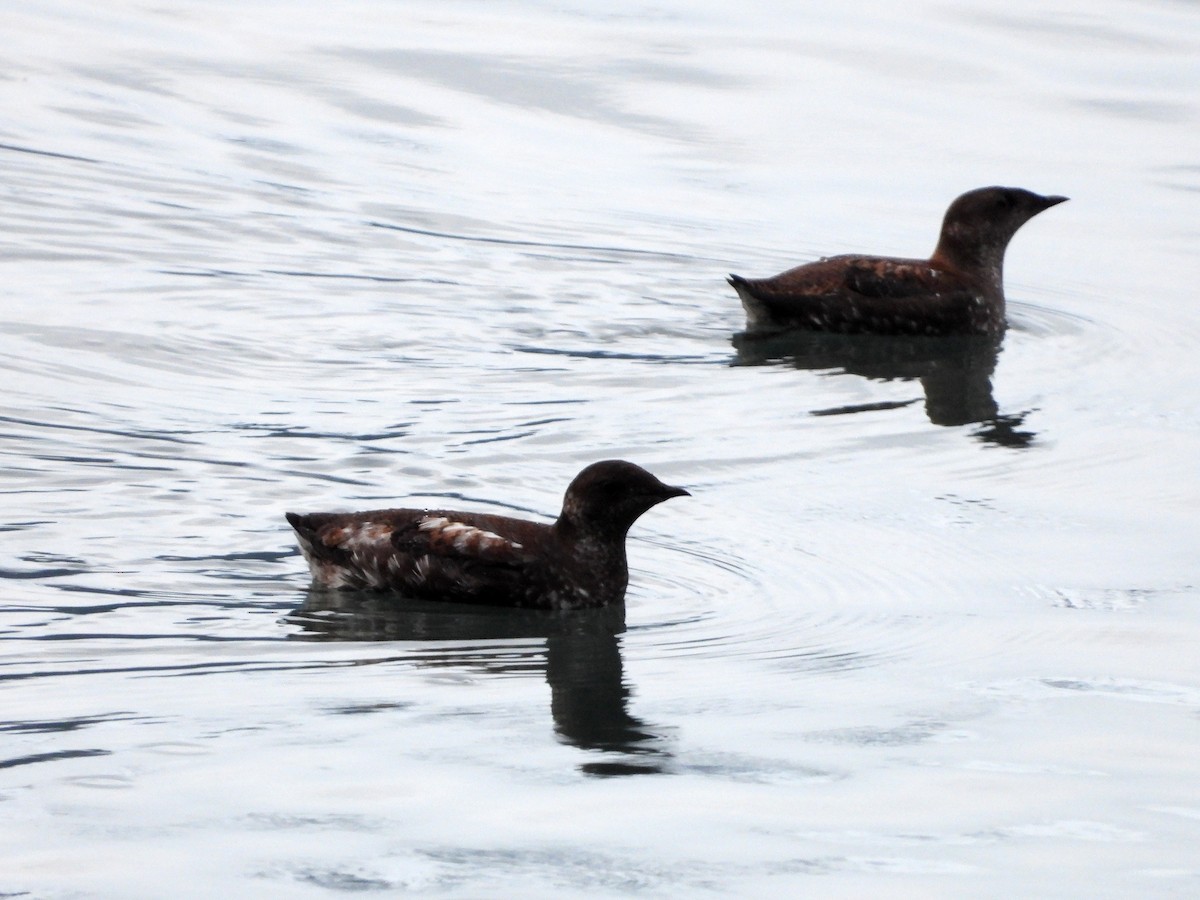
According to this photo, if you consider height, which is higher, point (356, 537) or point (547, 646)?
point (356, 537)

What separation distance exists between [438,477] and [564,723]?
3445 mm

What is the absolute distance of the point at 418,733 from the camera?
7148mm

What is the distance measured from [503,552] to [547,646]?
0.69 m

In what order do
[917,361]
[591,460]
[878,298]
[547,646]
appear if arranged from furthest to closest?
[878,298] → [917,361] → [591,460] → [547,646]

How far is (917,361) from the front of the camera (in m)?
14.3

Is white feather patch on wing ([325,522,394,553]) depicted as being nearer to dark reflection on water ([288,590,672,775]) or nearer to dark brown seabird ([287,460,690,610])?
dark brown seabird ([287,460,690,610])

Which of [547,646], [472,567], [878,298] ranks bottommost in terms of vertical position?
[547,646]

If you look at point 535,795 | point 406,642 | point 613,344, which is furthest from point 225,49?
point 535,795

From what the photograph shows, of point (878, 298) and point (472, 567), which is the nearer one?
point (472, 567)

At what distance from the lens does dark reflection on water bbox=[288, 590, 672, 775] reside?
23.7 ft

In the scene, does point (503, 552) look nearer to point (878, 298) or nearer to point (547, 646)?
point (547, 646)

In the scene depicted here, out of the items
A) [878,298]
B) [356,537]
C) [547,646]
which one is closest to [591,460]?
[356,537]

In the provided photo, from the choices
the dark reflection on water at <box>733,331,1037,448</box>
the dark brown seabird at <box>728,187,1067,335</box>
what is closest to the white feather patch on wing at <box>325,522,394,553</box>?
→ the dark reflection on water at <box>733,331,1037,448</box>

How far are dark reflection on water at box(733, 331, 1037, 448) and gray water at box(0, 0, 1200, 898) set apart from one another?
63mm
